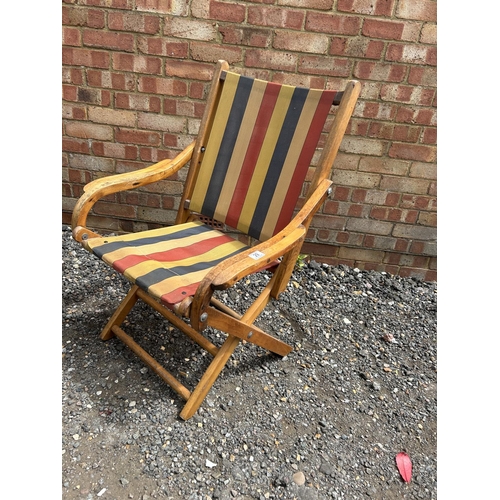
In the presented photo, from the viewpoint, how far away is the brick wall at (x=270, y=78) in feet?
6.34

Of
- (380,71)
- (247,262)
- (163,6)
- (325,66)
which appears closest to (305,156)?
(247,262)

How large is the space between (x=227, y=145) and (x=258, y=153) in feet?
0.58

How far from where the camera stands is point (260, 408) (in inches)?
61.6

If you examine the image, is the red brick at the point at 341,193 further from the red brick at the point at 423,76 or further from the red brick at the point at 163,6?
the red brick at the point at 163,6

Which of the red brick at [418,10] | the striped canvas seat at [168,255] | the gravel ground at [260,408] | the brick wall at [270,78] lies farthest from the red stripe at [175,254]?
the red brick at [418,10]

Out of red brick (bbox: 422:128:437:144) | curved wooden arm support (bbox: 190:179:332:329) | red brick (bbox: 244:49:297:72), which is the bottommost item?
curved wooden arm support (bbox: 190:179:332:329)

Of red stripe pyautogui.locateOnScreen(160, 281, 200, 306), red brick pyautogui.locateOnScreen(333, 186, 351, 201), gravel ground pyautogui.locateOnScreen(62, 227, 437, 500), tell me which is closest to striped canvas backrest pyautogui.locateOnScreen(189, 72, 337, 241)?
red stripe pyautogui.locateOnScreen(160, 281, 200, 306)

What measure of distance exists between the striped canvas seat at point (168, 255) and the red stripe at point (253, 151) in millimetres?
144

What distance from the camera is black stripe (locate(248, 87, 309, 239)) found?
1.59m

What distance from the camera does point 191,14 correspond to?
195 centimetres

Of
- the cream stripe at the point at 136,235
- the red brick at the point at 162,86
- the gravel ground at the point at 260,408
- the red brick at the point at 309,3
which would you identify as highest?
the red brick at the point at 309,3

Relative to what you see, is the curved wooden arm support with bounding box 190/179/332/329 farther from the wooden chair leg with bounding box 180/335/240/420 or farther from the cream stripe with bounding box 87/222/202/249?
the cream stripe with bounding box 87/222/202/249

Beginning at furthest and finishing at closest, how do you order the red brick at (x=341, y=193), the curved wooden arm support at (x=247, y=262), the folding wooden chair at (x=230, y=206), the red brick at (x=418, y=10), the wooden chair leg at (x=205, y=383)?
the red brick at (x=341, y=193) → the red brick at (x=418, y=10) → the wooden chair leg at (x=205, y=383) → the folding wooden chair at (x=230, y=206) → the curved wooden arm support at (x=247, y=262)

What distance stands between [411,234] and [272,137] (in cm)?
132
